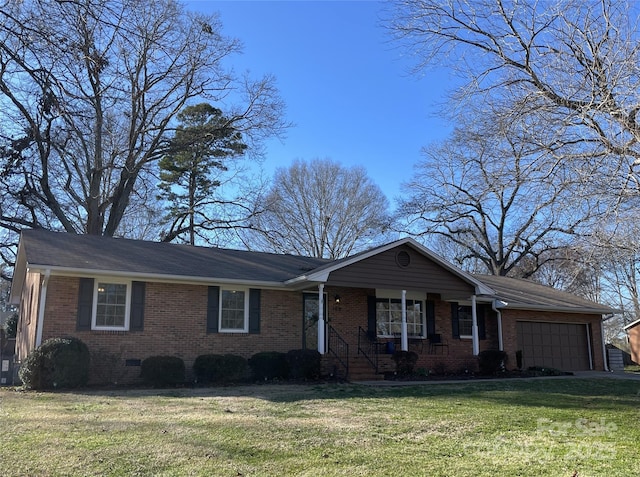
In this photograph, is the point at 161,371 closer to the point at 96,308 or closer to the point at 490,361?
the point at 96,308

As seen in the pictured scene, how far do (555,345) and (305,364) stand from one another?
1178 cm

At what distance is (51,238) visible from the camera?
52.8ft

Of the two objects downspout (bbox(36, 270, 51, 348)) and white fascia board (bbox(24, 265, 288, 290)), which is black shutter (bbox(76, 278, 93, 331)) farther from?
downspout (bbox(36, 270, 51, 348))

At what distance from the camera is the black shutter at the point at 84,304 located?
46.0 feet

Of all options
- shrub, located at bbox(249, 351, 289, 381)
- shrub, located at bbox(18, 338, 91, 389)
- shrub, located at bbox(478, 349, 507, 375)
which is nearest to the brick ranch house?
shrub, located at bbox(478, 349, 507, 375)

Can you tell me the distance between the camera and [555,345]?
2164cm

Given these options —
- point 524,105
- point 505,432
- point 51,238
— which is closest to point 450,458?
point 505,432

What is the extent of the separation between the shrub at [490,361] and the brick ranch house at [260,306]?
59cm

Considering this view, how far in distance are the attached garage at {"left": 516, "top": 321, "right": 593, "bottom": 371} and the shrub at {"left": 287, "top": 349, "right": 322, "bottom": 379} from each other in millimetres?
9451

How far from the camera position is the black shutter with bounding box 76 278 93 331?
14.0 m

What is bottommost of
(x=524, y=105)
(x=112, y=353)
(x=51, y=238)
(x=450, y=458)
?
(x=450, y=458)

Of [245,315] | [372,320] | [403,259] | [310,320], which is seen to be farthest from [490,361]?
[245,315]

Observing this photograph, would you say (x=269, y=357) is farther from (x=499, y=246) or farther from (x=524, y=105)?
(x=499, y=246)

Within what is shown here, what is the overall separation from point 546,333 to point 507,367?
3193mm
